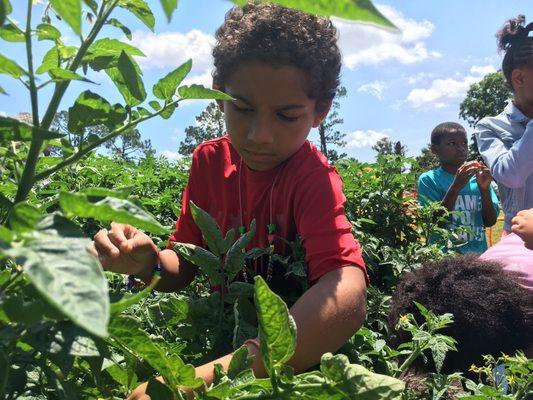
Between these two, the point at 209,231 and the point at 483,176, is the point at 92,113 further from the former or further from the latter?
the point at 483,176

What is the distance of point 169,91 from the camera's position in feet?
2.56

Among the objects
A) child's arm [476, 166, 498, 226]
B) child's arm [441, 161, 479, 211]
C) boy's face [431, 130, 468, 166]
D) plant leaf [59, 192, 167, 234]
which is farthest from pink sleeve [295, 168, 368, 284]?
boy's face [431, 130, 468, 166]

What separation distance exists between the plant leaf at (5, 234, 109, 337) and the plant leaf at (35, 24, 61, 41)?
408 mm

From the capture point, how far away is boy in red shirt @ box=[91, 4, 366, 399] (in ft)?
4.29

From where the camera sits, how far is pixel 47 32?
2.32 feet

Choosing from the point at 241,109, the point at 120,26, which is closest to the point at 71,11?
the point at 120,26

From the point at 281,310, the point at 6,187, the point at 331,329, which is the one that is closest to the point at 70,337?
the point at 281,310

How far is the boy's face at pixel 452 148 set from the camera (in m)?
5.30

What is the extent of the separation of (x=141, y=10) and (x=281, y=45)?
112 centimetres

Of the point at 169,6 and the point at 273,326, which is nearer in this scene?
the point at 169,6

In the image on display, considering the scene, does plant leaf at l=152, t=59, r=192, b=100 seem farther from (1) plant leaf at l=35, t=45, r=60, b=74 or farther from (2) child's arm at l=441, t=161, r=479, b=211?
(2) child's arm at l=441, t=161, r=479, b=211

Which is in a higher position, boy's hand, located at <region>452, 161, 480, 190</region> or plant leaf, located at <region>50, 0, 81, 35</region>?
plant leaf, located at <region>50, 0, 81, 35</region>

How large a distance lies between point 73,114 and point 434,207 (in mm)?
2659

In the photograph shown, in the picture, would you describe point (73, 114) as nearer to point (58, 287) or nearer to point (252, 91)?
point (58, 287)
